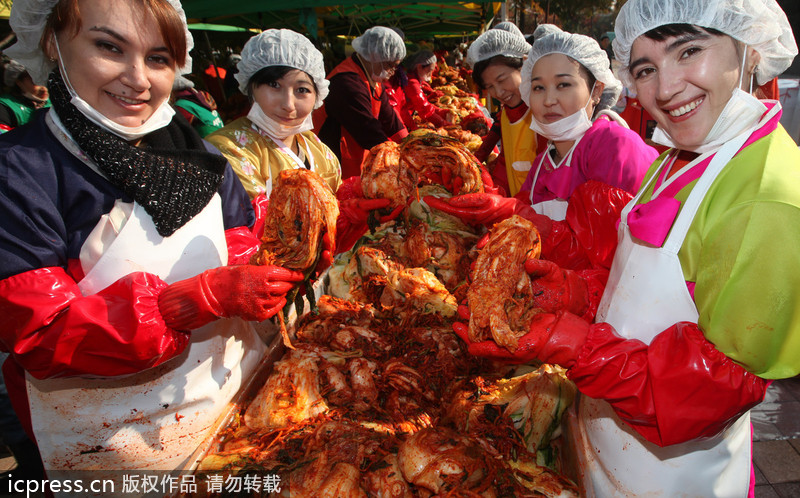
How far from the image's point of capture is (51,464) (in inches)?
90.2

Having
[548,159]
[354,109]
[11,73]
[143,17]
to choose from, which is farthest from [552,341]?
Answer: [11,73]

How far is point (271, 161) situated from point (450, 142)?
1.71 meters

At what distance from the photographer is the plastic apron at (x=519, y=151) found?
4.65m

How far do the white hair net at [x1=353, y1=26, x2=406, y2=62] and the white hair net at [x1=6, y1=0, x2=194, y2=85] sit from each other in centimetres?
444

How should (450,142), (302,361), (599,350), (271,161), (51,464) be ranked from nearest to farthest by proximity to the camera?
1. (599,350)
2. (51,464)
3. (302,361)
4. (450,142)
5. (271,161)

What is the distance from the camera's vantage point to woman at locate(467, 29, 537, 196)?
4695 millimetres

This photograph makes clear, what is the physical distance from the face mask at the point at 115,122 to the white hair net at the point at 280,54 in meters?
1.63

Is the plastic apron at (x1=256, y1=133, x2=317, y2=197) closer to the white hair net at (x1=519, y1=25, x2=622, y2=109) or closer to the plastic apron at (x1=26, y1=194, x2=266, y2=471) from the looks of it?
the plastic apron at (x1=26, y1=194, x2=266, y2=471)

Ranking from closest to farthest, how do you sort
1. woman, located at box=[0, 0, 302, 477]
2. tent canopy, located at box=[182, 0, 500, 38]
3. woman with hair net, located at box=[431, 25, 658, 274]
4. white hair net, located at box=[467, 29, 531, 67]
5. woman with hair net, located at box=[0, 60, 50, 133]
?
woman, located at box=[0, 0, 302, 477], woman with hair net, located at box=[431, 25, 658, 274], white hair net, located at box=[467, 29, 531, 67], woman with hair net, located at box=[0, 60, 50, 133], tent canopy, located at box=[182, 0, 500, 38]

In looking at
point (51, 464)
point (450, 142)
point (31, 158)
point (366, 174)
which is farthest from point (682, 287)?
point (51, 464)

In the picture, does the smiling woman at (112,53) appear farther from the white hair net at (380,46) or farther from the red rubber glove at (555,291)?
the white hair net at (380,46)

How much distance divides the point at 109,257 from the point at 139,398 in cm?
75

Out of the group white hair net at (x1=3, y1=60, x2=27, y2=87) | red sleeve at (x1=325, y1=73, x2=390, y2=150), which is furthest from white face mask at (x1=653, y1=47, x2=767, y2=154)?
white hair net at (x1=3, y1=60, x2=27, y2=87)

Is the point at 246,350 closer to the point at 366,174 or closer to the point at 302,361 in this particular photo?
the point at 302,361
